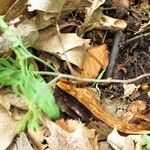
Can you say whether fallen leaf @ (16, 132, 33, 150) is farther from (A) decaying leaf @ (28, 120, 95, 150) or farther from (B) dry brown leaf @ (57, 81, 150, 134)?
(B) dry brown leaf @ (57, 81, 150, 134)

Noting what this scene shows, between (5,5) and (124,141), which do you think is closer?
(124,141)

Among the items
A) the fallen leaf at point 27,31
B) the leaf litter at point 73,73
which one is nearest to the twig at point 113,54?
the leaf litter at point 73,73

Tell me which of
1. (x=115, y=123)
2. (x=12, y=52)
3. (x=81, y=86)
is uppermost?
(x=12, y=52)

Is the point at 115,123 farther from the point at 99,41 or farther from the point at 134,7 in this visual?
the point at 134,7

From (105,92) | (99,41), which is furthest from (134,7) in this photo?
(105,92)

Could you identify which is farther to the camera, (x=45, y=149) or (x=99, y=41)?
(x=99, y=41)

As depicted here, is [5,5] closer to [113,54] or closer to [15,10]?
[15,10]

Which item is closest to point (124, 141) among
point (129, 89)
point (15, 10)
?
point (129, 89)
